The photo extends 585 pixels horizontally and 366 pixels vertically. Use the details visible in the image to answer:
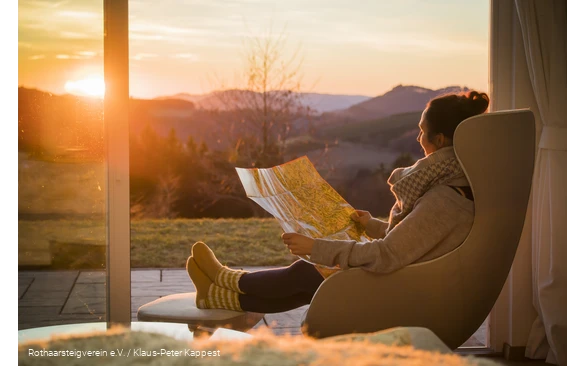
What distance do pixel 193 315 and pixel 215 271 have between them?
0.73ft

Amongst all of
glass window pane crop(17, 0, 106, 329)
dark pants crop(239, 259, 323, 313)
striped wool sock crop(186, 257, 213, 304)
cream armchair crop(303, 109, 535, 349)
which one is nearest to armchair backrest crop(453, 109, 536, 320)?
cream armchair crop(303, 109, 535, 349)

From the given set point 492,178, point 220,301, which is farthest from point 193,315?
point 492,178

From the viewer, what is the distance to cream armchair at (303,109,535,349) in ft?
6.60

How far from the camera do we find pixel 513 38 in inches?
125

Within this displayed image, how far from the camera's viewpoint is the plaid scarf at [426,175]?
2102 millimetres

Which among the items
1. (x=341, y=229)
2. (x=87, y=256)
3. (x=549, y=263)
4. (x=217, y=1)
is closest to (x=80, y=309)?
(x=87, y=256)

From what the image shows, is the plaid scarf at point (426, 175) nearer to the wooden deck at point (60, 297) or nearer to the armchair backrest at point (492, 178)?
the armchair backrest at point (492, 178)

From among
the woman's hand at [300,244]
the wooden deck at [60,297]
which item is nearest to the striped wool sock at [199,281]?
the wooden deck at [60,297]

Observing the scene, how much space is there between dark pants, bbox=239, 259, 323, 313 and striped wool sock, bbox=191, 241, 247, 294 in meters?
0.03

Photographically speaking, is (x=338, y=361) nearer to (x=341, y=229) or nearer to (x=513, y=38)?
(x=341, y=229)

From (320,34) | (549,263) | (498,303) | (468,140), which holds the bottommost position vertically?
(498,303)

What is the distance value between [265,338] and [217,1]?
7.17 m

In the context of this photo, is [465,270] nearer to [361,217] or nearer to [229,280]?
[361,217]

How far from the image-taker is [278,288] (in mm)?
2463
